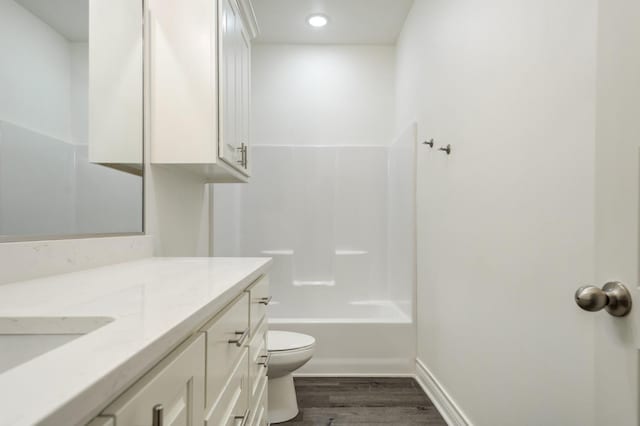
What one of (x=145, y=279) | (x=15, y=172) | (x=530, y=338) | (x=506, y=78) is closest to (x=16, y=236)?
(x=15, y=172)

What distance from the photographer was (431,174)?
2.28 meters

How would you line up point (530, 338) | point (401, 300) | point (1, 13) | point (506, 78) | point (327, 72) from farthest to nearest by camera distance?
point (327, 72), point (401, 300), point (506, 78), point (530, 338), point (1, 13)

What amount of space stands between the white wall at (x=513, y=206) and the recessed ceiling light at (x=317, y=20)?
1094 mm

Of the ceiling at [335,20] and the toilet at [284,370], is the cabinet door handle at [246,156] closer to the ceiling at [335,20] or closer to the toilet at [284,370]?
the toilet at [284,370]

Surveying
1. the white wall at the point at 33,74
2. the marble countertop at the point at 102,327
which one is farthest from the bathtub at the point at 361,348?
the white wall at the point at 33,74

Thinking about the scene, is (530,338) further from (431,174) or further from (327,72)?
(327,72)

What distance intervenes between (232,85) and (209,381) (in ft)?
4.81

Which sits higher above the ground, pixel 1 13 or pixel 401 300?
pixel 1 13

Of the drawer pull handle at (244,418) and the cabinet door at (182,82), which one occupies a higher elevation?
the cabinet door at (182,82)

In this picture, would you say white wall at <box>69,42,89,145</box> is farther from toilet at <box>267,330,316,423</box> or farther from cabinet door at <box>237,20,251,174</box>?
toilet at <box>267,330,316,423</box>

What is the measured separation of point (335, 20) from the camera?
300 cm

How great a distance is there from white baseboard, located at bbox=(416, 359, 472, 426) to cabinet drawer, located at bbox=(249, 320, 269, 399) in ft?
3.26

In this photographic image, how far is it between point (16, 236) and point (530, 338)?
4.69ft

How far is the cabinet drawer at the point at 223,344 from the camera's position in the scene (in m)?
0.70
